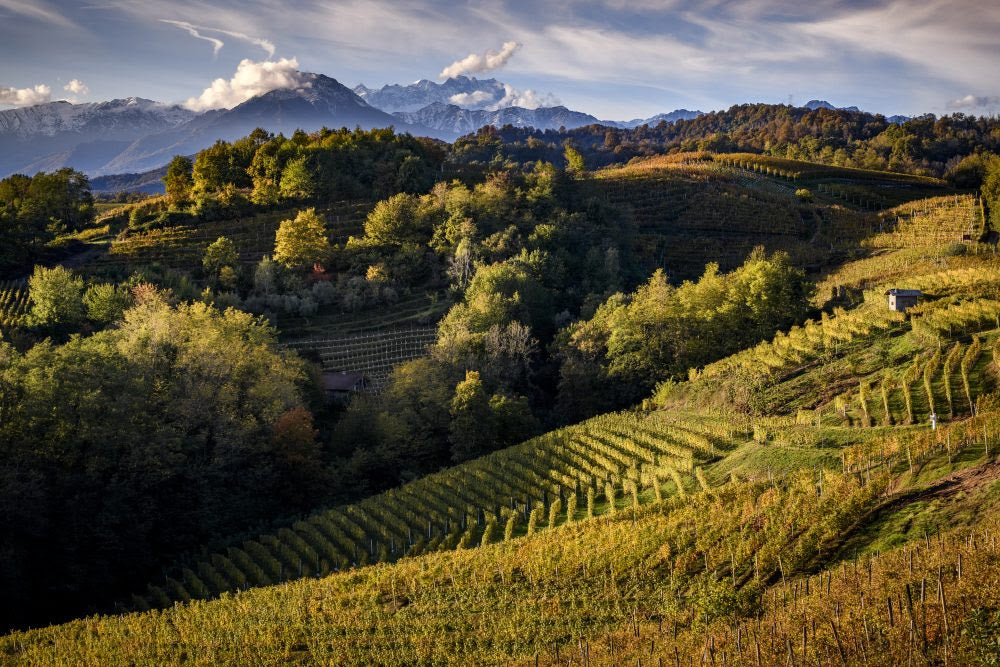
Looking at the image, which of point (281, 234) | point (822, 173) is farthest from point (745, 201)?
point (281, 234)

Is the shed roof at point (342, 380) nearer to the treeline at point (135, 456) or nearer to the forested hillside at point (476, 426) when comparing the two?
the forested hillside at point (476, 426)

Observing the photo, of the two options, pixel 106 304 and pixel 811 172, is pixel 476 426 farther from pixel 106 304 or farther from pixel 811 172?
pixel 811 172

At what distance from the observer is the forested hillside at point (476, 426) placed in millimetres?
14086

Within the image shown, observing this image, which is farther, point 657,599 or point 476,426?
point 476,426

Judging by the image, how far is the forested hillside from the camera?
14.1m

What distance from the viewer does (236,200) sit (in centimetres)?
6131

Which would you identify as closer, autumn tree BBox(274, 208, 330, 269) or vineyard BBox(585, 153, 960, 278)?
autumn tree BBox(274, 208, 330, 269)

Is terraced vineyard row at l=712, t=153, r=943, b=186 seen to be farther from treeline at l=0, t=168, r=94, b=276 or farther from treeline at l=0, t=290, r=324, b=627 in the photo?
treeline at l=0, t=168, r=94, b=276

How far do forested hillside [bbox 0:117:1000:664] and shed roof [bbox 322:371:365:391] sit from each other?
0.48m

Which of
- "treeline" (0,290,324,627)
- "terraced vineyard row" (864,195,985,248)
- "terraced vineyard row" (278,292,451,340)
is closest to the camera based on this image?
"treeline" (0,290,324,627)

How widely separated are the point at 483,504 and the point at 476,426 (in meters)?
8.14

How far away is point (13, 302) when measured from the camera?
1809 inches

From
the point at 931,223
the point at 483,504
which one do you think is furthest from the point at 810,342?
the point at 931,223

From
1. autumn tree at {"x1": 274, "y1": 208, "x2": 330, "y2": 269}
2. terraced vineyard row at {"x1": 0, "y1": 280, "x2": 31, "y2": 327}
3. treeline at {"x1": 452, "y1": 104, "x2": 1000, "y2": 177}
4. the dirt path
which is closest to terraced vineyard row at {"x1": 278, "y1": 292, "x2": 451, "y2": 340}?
autumn tree at {"x1": 274, "y1": 208, "x2": 330, "y2": 269}
